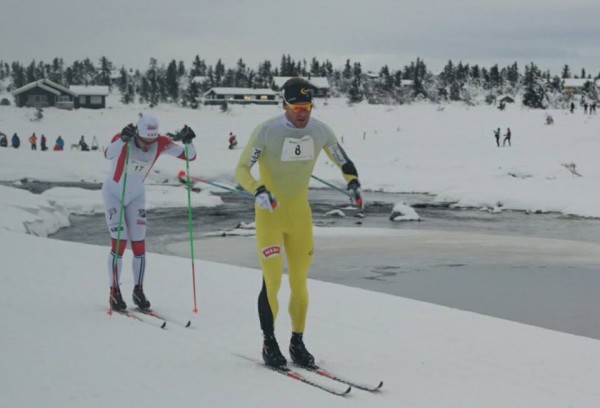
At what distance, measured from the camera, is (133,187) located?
7973 millimetres

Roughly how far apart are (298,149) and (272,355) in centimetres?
157

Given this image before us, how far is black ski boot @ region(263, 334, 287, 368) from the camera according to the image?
5.58 meters

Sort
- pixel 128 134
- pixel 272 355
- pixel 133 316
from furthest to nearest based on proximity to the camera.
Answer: pixel 128 134
pixel 133 316
pixel 272 355

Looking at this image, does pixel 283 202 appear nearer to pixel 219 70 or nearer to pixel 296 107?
pixel 296 107

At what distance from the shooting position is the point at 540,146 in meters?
43.5

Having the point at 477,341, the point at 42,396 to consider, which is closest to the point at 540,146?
the point at 477,341

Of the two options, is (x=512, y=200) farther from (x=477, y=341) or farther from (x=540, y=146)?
(x=477, y=341)

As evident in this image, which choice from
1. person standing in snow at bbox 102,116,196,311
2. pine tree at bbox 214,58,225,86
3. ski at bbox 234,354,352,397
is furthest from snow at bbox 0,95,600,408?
pine tree at bbox 214,58,225,86

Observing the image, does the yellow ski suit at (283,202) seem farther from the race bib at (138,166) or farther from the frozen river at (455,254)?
the frozen river at (455,254)

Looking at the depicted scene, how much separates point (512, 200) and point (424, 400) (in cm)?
2488

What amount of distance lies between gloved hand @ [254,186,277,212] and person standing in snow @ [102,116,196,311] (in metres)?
2.46

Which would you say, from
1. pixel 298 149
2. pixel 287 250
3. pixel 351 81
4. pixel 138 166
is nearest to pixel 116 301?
pixel 138 166

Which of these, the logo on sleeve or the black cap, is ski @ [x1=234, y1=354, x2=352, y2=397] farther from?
the black cap

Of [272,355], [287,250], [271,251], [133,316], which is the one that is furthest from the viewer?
[133,316]
